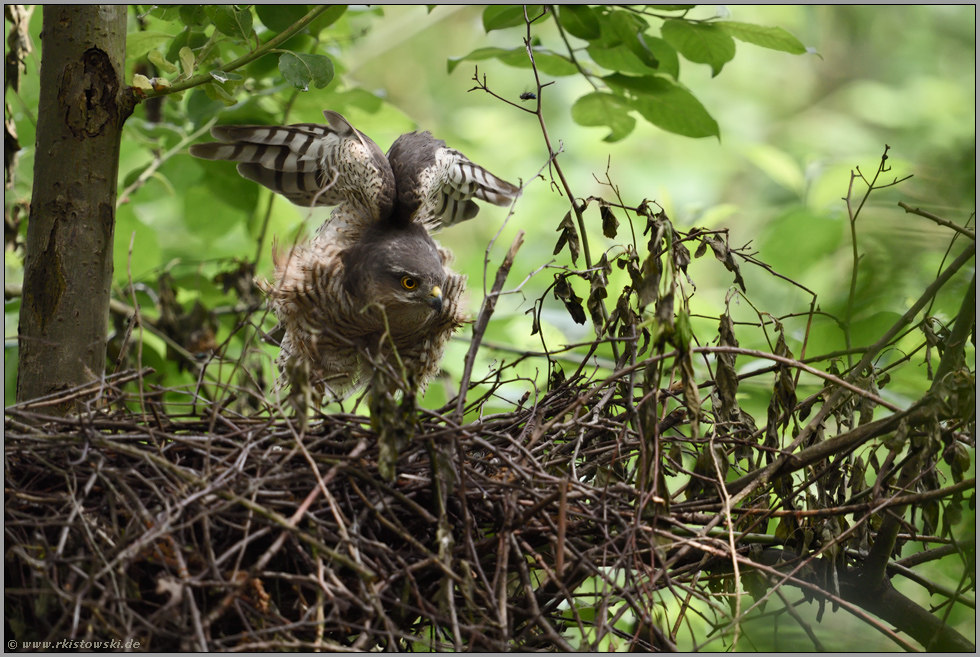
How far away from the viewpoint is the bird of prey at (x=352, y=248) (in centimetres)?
289

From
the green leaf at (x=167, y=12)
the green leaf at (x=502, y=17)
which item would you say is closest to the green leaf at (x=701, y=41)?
the green leaf at (x=502, y=17)

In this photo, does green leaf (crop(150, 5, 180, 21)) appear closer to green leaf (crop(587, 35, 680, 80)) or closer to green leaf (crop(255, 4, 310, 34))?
green leaf (crop(255, 4, 310, 34))

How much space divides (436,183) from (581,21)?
2.79 feet

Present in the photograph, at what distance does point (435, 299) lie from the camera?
9.57 ft

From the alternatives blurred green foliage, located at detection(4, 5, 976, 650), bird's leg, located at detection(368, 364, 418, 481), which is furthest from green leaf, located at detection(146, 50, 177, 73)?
bird's leg, located at detection(368, 364, 418, 481)

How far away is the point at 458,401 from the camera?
162 cm

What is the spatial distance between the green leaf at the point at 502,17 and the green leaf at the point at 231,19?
94cm

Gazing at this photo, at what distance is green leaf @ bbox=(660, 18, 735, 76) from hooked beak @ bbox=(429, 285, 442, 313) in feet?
4.27

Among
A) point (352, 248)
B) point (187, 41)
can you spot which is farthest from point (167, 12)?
point (352, 248)

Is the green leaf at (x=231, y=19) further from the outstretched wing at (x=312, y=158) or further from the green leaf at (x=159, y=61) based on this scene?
the outstretched wing at (x=312, y=158)

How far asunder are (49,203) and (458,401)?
1.49 m

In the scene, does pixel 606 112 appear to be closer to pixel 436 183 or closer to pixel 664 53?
pixel 664 53

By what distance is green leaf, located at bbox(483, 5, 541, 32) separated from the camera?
2.77 meters

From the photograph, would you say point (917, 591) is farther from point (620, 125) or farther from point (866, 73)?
point (866, 73)
